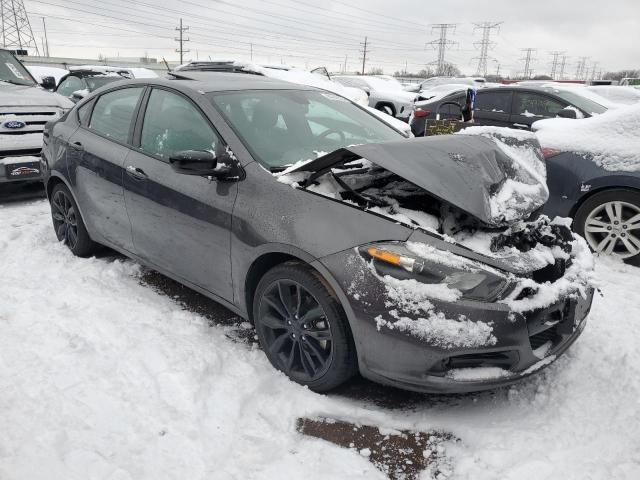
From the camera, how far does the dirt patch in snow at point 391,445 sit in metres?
2.18

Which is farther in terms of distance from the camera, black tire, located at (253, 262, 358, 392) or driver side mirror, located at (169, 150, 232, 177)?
driver side mirror, located at (169, 150, 232, 177)

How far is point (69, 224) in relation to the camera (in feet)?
14.4

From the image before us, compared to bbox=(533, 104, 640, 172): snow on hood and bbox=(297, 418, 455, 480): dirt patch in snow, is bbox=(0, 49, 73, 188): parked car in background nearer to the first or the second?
bbox=(297, 418, 455, 480): dirt patch in snow

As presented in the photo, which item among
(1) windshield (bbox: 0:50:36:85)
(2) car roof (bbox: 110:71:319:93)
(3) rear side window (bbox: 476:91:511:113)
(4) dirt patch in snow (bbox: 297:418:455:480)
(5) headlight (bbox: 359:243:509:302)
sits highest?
(2) car roof (bbox: 110:71:319:93)

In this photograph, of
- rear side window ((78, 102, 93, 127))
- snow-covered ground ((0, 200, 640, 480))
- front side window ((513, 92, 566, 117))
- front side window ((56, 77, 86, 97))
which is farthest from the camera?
front side window ((56, 77, 86, 97))

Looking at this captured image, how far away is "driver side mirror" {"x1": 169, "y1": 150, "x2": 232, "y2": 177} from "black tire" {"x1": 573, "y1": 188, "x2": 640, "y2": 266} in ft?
10.6

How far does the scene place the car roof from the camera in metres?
3.37

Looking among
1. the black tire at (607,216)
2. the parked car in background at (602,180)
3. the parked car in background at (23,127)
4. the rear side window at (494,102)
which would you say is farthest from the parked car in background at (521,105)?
the parked car in background at (23,127)

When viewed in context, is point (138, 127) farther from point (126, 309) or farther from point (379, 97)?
point (379, 97)

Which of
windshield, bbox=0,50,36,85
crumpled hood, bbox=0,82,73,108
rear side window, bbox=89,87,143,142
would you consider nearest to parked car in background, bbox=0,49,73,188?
crumpled hood, bbox=0,82,73,108

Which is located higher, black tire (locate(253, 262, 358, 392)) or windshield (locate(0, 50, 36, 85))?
windshield (locate(0, 50, 36, 85))

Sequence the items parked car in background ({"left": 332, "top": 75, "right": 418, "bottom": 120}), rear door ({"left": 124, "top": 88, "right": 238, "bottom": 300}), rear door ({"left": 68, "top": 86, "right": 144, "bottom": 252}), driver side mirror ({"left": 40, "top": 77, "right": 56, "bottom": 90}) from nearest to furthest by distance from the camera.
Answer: rear door ({"left": 124, "top": 88, "right": 238, "bottom": 300}) < rear door ({"left": 68, "top": 86, "right": 144, "bottom": 252}) < driver side mirror ({"left": 40, "top": 77, "right": 56, "bottom": 90}) < parked car in background ({"left": 332, "top": 75, "right": 418, "bottom": 120})

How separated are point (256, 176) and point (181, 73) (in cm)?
156

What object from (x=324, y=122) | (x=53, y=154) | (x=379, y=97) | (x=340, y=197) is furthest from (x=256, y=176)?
(x=379, y=97)
